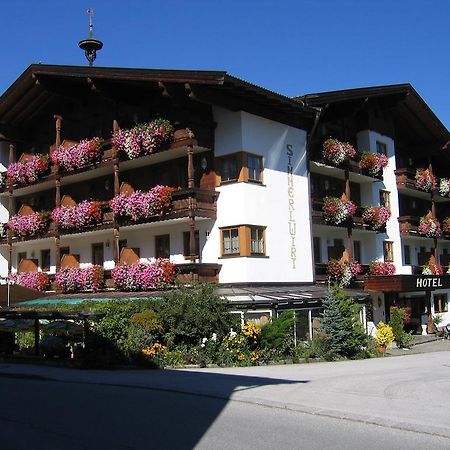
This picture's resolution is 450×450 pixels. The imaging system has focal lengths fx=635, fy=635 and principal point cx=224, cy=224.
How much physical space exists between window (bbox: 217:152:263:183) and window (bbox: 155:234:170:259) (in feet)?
12.8

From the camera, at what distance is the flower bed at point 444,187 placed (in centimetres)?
3984

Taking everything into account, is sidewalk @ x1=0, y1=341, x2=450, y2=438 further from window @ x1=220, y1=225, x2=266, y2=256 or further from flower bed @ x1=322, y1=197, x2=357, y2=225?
flower bed @ x1=322, y1=197, x2=357, y2=225

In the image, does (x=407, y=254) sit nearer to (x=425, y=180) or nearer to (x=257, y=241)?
(x=425, y=180)

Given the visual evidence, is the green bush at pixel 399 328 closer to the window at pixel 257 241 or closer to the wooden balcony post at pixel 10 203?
the window at pixel 257 241

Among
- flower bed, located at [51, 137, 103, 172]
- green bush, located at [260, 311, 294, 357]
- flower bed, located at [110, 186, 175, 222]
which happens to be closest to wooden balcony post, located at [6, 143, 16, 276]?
flower bed, located at [51, 137, 103, 172]

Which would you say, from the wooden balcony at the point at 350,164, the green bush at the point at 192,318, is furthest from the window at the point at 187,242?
the wooden balcony at the point at 350,164

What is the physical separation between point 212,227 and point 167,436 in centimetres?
1745

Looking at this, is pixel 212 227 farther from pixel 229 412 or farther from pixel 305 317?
pixel 229 412

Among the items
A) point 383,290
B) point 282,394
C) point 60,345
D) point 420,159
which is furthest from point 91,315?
point 420,159

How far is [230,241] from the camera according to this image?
83.7 ft

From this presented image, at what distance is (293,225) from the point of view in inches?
1085

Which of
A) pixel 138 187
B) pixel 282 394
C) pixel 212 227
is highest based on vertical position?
pixel 138 187

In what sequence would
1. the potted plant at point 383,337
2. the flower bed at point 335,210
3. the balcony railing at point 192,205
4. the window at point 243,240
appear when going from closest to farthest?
the balcony railing at point 192,205, the window at point 243,240, the potted plant at point 383,337, the flower bed at point 335,210

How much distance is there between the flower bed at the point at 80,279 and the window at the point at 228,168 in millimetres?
6912
